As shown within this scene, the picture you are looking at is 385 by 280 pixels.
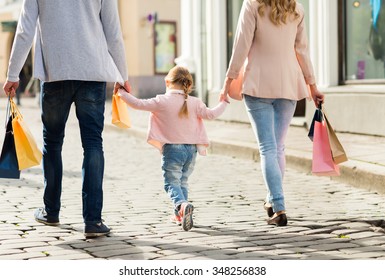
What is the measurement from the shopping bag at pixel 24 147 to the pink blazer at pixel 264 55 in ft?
4.30

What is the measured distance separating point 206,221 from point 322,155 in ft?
2.86

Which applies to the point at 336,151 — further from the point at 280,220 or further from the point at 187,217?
the point at 187,217

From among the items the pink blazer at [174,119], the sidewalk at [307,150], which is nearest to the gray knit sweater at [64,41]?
→ the pink blazer at [174,119]

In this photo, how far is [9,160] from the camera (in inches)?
220

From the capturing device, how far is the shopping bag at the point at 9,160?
5547 mm

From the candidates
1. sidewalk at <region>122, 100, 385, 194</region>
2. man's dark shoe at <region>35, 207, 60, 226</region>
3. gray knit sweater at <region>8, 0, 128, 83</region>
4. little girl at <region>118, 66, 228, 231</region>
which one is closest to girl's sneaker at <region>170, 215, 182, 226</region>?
little girl at <region>118, 66, 228, 231</region>

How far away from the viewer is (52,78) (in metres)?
5.36

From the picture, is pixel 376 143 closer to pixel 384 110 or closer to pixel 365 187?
pixel 384 110

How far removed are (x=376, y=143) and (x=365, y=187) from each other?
8.44 feet

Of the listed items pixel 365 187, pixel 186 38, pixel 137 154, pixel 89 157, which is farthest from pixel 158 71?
pixel 89 157

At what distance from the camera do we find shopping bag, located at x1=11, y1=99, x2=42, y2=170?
557 cm

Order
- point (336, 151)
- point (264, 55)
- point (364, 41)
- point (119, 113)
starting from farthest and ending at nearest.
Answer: point (364, 41) → point (336, 151) → point (264, 55) → point (119, 113)

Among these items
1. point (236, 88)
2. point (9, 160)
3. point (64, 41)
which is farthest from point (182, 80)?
point (9, 160)

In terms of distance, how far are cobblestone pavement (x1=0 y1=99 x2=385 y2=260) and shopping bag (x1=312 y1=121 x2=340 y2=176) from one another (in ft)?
1.09
